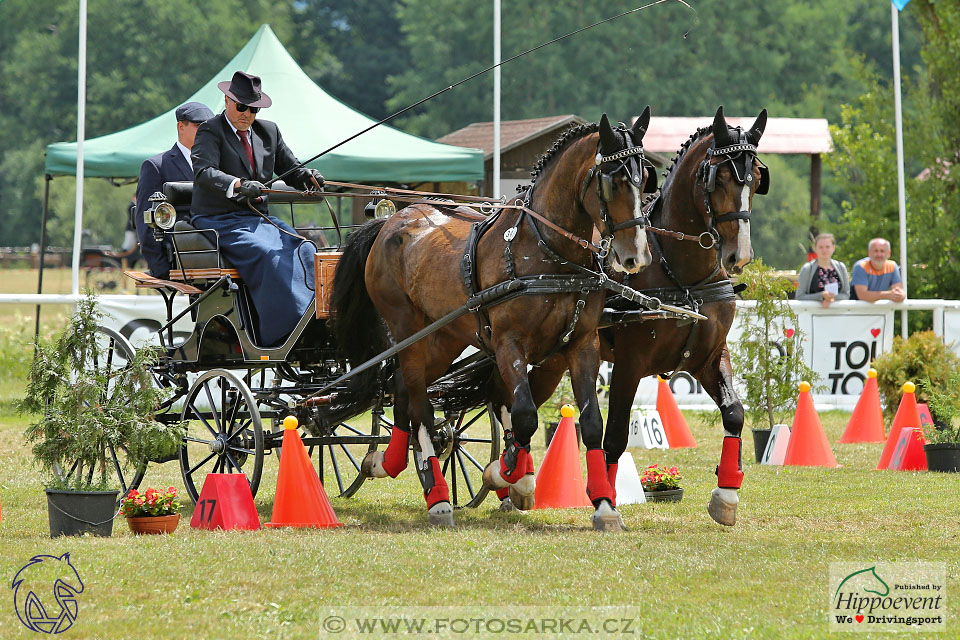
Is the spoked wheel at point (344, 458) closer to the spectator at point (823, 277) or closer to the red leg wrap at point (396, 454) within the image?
the red leg wrap at point (396, 454)

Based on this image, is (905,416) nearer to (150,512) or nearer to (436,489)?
(436,489)

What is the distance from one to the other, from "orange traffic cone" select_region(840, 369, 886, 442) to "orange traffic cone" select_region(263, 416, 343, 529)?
19.3ft

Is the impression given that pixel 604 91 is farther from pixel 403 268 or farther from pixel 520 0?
pixel 403 268

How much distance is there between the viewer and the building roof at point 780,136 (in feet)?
69.2

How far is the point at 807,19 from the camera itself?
46438 millimetres

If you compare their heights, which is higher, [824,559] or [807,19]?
[807,19]

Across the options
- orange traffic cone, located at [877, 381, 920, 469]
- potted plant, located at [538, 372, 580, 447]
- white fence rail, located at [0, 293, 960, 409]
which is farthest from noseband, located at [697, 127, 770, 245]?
white fence rail, located at [0, 293, 960, 409]

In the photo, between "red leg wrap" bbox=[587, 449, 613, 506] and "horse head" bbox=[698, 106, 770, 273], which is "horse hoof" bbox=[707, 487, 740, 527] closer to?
"red leg wrap" bbox=[587, 449, 613, 506]

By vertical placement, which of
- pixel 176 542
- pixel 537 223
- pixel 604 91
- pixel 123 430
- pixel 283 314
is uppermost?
pixel 604 91

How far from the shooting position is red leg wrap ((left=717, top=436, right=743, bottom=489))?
6.77 m

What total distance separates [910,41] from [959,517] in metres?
41.0

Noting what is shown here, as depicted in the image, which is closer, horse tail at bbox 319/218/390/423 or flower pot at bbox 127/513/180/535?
flower pot at bbox 127/513/180/535

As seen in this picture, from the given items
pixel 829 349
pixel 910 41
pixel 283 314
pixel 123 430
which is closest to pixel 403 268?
pixel 283 314

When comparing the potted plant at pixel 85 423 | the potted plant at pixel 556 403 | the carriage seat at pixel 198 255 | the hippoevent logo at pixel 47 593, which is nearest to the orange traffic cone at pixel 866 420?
the potted plant at pixel 556 403
